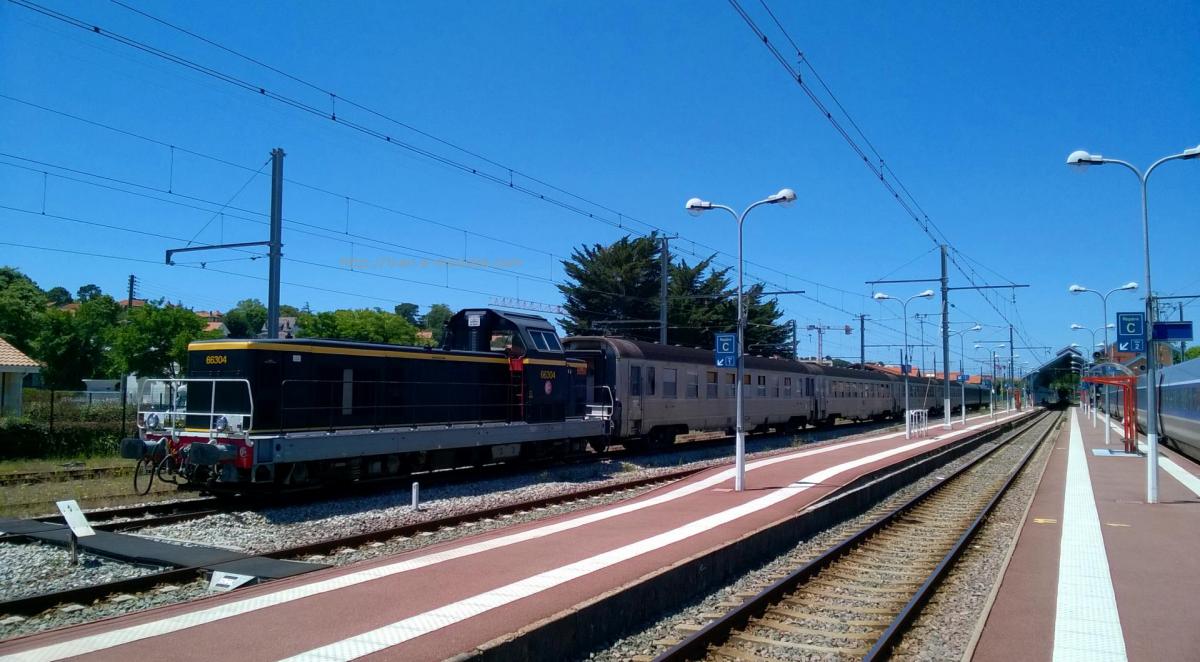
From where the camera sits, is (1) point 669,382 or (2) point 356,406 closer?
(2) point 356,406

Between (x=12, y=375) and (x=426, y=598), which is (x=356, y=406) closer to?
(x=426, y=598)

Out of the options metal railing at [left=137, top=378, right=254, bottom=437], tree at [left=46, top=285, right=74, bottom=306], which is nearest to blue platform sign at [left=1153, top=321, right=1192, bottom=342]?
metal railing at [left=137, top=378, right=254, bottom=437]

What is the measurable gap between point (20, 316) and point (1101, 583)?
5989cm

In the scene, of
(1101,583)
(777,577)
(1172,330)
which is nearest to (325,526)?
(777,577)

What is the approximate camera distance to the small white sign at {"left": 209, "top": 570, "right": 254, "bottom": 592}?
7.59 metres

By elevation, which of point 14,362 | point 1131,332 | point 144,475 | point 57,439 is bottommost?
point 144,475

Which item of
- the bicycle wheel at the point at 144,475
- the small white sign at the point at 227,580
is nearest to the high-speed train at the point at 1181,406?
the small white sign at the point at 227,580

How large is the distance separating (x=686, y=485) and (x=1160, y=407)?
23.0 m

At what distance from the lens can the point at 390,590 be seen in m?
7.02

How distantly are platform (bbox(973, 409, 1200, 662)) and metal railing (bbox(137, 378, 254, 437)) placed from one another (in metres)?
10.4

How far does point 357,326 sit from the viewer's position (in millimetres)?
59625

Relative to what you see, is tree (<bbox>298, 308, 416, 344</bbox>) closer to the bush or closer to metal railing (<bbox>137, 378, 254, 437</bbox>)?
the bush

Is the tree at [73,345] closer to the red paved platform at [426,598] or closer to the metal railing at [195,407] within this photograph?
the metal railing at [195,407]

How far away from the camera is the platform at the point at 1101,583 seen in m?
6.05
